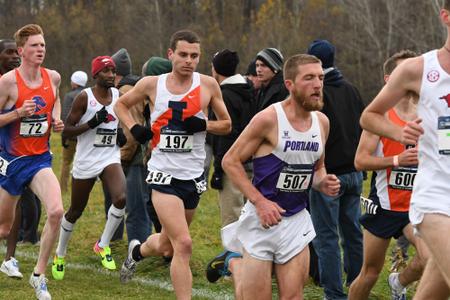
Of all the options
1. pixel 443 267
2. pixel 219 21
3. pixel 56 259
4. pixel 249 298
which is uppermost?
pixel 443 267

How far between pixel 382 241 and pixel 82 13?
46.5m

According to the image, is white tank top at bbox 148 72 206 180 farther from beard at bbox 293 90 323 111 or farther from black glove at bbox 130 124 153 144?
beard at bbox 293 90 323 111

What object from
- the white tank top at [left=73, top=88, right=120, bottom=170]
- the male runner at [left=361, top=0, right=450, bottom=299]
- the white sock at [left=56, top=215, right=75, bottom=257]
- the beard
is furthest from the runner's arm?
the male runner at [left=361, top=0, right=450, bottom=299]

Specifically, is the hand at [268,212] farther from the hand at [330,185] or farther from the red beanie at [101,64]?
the red beanie at [101,64]

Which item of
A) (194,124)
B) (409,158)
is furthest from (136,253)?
(409,158)

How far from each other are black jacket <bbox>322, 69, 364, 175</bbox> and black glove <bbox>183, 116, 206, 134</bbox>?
3.98 ft

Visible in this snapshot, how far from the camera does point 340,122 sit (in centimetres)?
845

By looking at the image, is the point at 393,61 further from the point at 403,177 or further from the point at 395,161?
the point at 395,161

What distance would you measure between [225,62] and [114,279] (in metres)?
2.39

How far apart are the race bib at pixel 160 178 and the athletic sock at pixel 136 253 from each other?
1.20m

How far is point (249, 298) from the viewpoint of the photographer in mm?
6320

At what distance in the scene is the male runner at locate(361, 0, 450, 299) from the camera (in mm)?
5105

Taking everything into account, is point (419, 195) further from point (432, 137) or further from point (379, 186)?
point (379, 186)

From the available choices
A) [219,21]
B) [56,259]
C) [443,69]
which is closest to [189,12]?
[219,21]
